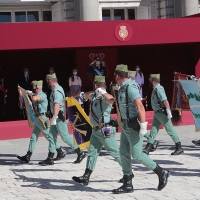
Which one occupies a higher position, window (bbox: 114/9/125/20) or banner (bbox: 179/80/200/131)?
window (bbox: 114/9/125/20)

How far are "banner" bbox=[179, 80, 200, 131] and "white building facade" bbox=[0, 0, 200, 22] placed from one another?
15.6 metres

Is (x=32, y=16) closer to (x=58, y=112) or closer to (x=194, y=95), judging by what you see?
(x=58, y=112)

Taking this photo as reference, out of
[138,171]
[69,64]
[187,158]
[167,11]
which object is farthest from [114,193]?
[167,11]

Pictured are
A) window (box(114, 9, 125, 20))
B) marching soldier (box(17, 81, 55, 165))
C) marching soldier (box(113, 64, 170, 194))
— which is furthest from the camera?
window (box(114, 9, 125, 20))

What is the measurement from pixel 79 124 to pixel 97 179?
5.69 feet

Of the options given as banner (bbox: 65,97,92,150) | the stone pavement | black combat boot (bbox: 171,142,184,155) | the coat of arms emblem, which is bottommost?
the stone pavement

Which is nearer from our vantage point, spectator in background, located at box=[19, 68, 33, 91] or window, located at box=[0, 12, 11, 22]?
spectator in background, located at box=[19, 68, 33, 91]

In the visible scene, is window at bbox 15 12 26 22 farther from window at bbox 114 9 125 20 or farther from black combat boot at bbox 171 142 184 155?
black combat boot at bbox 171 142 184 155

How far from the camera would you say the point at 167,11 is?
29.7 metres

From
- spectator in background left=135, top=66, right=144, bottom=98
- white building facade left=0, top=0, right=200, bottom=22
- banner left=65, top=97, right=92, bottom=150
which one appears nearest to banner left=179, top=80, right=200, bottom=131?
banner left=65, top=97, right=92, bottom=150

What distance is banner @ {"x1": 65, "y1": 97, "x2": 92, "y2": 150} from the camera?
36.7 feet

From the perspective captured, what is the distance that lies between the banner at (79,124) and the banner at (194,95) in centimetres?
211

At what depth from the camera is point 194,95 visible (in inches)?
460

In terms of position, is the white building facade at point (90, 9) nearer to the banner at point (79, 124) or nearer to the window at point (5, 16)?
the window at point (5, 16)
